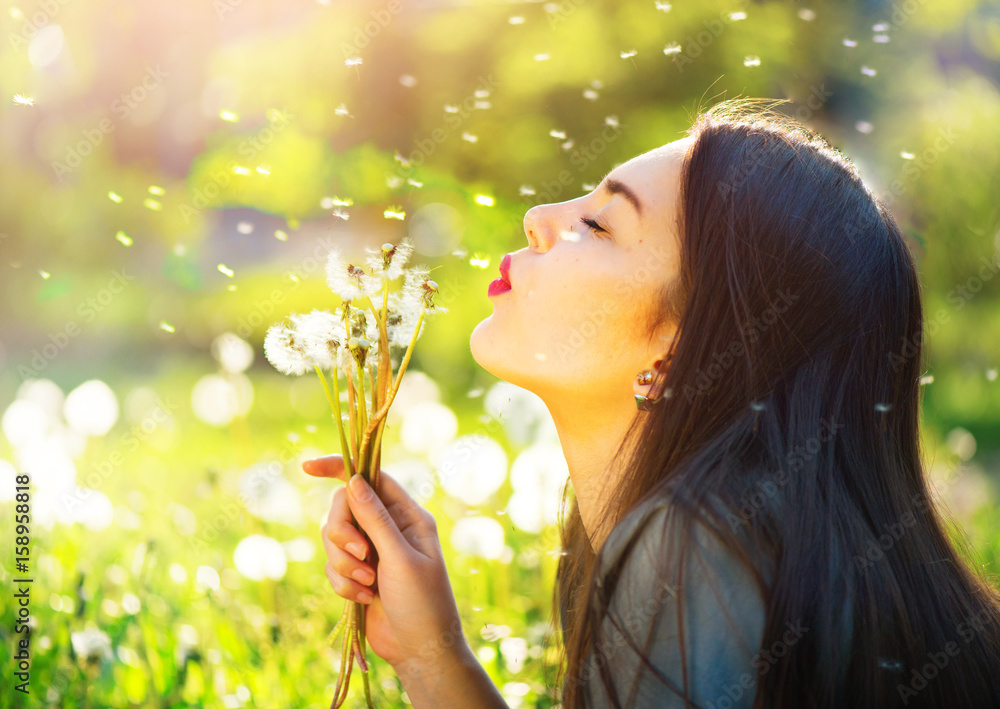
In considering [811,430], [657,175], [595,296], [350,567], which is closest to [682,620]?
[811,430]

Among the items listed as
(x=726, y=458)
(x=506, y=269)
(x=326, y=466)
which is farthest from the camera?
(x=326, y=466)

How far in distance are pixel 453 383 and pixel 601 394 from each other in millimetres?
3939

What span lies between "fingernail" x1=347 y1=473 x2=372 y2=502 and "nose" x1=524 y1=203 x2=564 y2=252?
533 mm

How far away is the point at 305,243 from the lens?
598 centimetres

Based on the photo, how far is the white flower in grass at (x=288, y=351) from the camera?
1494mm

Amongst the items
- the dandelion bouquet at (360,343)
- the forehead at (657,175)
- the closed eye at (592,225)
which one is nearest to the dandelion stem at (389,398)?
the dandelion bouquet at (360,343)

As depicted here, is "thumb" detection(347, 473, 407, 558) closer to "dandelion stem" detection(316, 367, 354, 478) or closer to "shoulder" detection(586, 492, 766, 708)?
"dandelion stem" detection(316, 367, 354, 478)

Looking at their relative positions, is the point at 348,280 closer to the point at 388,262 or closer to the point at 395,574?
the point at 388,262

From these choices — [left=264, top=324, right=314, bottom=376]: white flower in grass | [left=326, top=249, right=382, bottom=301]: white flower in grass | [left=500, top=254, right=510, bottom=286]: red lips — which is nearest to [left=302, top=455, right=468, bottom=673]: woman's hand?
[left=264, top=324, right=314, bottom=376]: white flower in grass

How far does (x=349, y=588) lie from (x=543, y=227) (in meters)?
0.77

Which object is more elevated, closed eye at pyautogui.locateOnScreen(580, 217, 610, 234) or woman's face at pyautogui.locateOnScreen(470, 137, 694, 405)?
closed eye at pyautogui.locateOnScreen(580, 217, 610, 234)

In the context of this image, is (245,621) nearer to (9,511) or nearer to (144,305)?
(9,511)

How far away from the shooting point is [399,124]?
408 cm

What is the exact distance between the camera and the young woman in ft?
3.87
